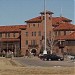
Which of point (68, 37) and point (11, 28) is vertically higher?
point (11, 28)

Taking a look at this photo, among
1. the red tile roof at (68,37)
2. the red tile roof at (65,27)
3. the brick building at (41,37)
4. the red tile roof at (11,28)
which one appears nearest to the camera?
the red tile roof at (68,37)

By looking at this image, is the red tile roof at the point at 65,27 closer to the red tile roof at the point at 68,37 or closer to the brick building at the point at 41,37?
the brick building at the point at 41,37

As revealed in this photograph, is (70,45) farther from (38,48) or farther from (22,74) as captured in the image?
(22,74)

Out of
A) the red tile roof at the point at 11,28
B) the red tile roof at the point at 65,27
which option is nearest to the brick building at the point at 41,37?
the red tile roof at the point at 65,27

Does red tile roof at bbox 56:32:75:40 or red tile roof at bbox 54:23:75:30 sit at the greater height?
red tile roof at bbox 54:23:75:30

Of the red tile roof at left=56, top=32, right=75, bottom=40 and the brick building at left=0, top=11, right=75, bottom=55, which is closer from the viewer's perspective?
the red tile roof at left=56, top=32, right=75, bottom=40

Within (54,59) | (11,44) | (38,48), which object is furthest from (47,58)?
(11,44)

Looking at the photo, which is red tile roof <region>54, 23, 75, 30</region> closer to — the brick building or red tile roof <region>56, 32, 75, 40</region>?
the brick building

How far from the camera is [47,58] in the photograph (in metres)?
67.9

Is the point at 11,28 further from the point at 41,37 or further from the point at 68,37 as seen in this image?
the point at 68,37

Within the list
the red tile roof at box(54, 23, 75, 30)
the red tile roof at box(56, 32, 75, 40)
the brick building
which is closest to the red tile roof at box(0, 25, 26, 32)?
the brick building

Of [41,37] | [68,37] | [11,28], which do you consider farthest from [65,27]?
[11,28]

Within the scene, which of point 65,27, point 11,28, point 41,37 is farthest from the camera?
point 11,28

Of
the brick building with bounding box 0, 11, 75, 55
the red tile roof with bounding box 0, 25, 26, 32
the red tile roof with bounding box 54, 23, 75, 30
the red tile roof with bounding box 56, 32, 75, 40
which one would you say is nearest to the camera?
the red tile roof with bounding box 56, 32, 75, 40
